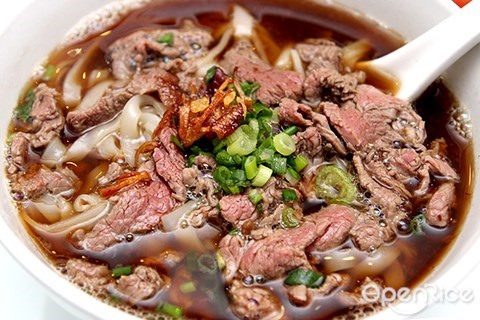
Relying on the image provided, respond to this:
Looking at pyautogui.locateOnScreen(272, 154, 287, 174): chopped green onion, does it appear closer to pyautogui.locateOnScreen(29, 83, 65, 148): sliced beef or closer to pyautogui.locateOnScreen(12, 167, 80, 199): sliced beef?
pyautogui.locateOnScreen(12, 167, 80, 199): sliced beef

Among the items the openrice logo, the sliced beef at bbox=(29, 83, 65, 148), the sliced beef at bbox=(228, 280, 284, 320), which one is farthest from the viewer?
the sliced beef at bbox=(29, 83, 65, 148)

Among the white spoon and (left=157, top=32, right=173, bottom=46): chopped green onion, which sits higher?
the white spoon

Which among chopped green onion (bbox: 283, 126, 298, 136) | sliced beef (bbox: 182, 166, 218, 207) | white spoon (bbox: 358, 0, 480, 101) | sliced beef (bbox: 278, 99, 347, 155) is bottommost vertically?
sliced beef (bbox: 182, 166, 218, 207)

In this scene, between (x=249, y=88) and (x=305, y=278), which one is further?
(x=249, y=88)

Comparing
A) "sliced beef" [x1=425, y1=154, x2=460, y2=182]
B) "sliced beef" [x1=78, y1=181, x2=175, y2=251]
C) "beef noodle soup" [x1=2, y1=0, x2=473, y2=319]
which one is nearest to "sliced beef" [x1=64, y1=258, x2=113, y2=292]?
"beef noodle soup" [x1=2, y1=0, x2=473, y2=319]

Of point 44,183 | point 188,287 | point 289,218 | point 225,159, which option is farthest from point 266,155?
point 44,183

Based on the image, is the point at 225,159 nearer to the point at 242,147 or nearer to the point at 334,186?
the point at 242,147

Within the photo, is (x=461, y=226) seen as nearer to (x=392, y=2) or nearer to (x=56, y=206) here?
(x=392, y=2)

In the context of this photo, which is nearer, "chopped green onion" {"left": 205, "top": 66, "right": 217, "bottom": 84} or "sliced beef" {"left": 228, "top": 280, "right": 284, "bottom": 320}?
"sliced beef" {"left": 228, "top": 280, "right": 284, "bottom": 320}
